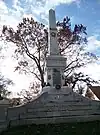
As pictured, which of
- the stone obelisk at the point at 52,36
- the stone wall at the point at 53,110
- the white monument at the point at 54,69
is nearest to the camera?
the stone wall at the point at 53,110

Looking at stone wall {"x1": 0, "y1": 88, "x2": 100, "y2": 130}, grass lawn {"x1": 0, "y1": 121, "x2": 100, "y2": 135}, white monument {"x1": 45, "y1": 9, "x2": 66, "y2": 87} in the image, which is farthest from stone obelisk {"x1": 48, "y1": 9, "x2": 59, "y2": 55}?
grass lawn {"x1": 0, "y1": 121, "x2": 100, "y2": 135}

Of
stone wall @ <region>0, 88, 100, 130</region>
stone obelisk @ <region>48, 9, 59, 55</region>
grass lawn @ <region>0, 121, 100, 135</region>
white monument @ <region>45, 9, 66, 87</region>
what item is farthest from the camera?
stone obelisk @ <region>48, 9, 59, 55</region>

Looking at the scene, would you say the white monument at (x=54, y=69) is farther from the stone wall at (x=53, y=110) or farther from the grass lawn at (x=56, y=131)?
the grass lawn at (x=56, y=131)

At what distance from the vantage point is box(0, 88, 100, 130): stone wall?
11602 millimetres

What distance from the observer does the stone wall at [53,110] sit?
11.6 m

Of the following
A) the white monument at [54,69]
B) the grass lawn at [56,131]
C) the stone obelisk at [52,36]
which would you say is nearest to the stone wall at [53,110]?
the white monument at [54,69]

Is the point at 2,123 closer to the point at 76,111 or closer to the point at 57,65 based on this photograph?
the point at 76,111

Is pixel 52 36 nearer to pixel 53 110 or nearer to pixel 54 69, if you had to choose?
pixel 54 69

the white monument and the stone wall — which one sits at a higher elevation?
the white monument

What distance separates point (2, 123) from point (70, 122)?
3.70 meters

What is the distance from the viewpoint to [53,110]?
1249 centimetres

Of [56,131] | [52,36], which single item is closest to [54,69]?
[52,36]

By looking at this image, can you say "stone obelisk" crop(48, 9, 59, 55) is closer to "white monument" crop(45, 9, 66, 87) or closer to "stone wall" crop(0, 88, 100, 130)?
"white monument" crop(45, 9, 66, 87)

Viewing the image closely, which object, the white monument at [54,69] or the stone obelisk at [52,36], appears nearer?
the white monument at [54,69]
